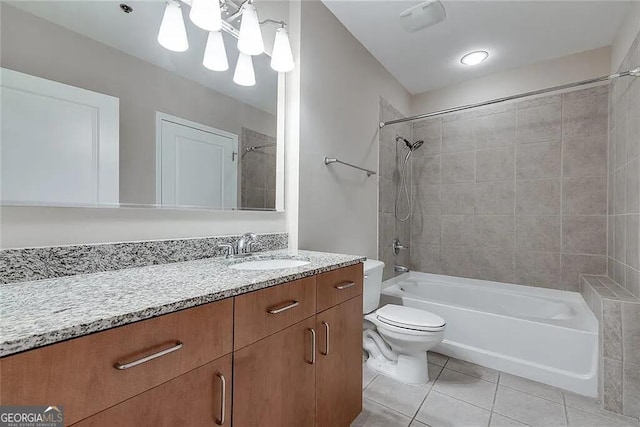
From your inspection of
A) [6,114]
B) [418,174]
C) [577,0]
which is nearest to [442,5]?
[577,0]

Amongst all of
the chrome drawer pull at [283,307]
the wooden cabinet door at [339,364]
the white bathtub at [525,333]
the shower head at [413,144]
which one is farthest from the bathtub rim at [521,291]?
the chrome drawer pull at [283,307]

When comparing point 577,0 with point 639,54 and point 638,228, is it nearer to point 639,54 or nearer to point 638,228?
point 639,54

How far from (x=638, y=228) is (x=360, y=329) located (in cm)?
169

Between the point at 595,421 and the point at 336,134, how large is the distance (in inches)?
85.7

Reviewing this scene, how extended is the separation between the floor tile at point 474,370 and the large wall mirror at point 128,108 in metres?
1.73

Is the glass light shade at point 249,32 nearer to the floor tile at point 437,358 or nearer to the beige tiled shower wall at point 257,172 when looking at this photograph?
the beige tiled shower wall at point 257,172

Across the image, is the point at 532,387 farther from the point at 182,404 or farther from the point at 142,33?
the point at 142,33

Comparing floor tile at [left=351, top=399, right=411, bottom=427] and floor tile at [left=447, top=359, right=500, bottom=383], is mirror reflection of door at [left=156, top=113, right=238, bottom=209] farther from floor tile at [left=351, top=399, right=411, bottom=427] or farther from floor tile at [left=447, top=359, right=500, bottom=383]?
floor tile at [left=447, top=359, right=500, bottom=383]

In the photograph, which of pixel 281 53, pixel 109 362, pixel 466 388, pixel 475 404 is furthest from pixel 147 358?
pixel 466 388

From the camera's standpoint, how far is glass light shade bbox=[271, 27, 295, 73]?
1567 mm

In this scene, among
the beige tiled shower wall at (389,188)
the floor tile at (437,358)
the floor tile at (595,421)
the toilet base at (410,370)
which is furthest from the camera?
the beige tiled shower wall at (389,188)

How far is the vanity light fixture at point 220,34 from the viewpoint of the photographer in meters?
1.21

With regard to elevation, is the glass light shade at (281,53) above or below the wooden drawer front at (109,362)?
above

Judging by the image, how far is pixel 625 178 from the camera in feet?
6.07
